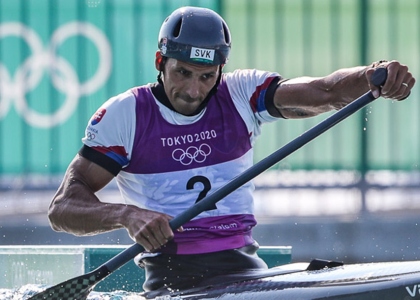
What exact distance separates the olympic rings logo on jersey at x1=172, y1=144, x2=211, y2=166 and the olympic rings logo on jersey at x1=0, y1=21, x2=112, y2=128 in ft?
14.7

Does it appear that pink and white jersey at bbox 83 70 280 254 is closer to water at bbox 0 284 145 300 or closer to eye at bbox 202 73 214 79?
eye at bbox 202 73 214 79

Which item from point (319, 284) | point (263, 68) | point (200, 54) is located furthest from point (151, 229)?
point (263, 68)

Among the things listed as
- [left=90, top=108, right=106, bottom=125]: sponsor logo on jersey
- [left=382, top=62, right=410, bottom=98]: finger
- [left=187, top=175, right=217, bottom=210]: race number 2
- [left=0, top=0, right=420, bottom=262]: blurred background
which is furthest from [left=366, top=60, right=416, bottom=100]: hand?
[left=0, top=0, right=420, bottom=262]: blurred background

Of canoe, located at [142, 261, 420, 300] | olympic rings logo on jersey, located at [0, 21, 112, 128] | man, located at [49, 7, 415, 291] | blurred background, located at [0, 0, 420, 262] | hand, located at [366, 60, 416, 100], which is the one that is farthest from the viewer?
olympic rings logo on jersey, located at [0, 21, 112, 128]

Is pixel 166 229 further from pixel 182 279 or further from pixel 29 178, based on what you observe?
pixel 29 178

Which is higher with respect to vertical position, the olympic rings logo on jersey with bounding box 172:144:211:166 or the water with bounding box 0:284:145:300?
the olympic rings logo on jersey with bounding box 172:144:211:166

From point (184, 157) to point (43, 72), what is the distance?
15.5 ft

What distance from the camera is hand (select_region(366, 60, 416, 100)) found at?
15.5 feet

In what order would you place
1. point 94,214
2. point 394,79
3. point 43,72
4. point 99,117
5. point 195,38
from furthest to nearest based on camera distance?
point 43,72 → point 99,117 → point 195,38 → point 94,214 → point 394,79

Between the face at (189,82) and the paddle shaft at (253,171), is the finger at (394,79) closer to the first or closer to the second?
the paddle shaft at (253,171)

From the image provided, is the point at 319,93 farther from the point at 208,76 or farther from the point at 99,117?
the point at 99,117

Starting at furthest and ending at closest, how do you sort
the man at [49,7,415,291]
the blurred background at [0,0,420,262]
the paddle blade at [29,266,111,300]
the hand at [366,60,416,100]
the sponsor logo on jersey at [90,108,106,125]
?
1. the blurred background at [0,0,420,262]
2. the sponsor logo on jersey at [90,108,106,125]
3. the man at [49,7,415,291]
4. the paddle blade at [29,266,111,300]
5. the hand at [366,60,416,100]

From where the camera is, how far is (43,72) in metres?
9.75

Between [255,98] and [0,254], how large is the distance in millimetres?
1572
